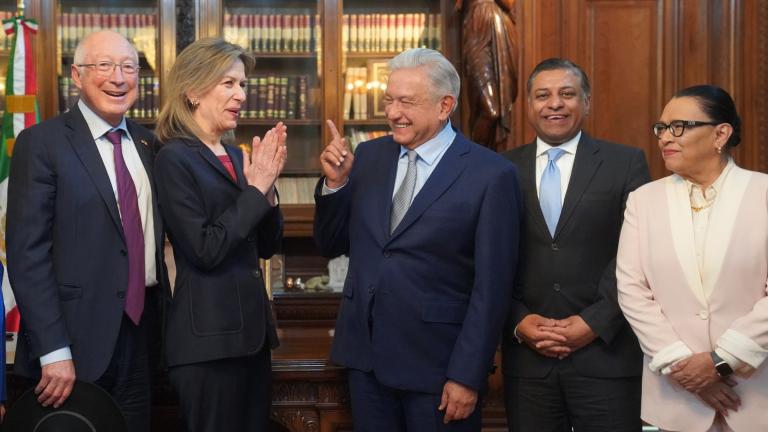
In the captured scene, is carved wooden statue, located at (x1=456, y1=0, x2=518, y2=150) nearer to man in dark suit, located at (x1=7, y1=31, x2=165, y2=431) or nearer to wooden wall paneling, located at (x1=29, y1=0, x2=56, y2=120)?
wooden wall paneling, located at (x1=29, y1=0, x2=56, y2=120)

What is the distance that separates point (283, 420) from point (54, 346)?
2.39 feet

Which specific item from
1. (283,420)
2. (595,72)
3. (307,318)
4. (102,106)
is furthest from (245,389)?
(595,72)

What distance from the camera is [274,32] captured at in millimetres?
5441

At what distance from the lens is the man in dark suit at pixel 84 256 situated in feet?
7.63

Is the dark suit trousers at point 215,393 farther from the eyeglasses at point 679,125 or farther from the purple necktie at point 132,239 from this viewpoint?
the eyeglasses at point 679,125

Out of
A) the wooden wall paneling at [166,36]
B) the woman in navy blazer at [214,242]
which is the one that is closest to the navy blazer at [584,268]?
the woman in navy blazer at [214,242]

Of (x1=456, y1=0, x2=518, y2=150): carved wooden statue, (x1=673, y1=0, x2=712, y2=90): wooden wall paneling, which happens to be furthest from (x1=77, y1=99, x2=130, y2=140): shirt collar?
(x1=673, y1=0, x2=712, y2=90): wooden wall paneling

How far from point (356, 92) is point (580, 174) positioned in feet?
9.44

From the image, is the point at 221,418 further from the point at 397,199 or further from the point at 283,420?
the point at 397,199

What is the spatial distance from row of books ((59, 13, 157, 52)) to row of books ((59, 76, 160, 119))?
183mm

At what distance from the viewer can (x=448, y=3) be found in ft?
17.6

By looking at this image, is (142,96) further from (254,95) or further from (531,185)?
(531,185)

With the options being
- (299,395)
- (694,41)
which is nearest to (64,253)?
(299,395)

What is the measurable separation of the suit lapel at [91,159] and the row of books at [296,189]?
114 inches
